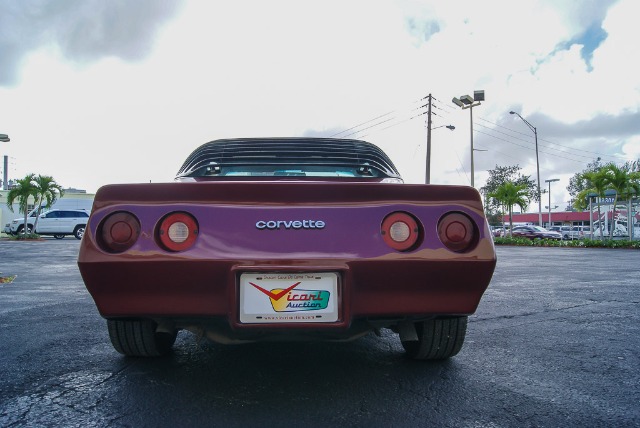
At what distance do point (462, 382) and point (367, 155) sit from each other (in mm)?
1741

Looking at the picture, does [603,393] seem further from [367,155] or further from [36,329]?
[36,329]

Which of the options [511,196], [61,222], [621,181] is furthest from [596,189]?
[61,222]

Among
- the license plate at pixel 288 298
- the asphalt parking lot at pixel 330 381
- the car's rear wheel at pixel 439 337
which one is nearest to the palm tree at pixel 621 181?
the asphalt parking lot at pixel 330 381

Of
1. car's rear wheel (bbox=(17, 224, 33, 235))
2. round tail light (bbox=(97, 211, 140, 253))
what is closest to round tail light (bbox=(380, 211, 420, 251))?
round tail light (bbox=(97, 211, 140, 253))

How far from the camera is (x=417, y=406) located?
195 cm

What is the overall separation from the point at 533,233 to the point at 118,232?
3000cm

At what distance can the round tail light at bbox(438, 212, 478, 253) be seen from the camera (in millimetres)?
2033

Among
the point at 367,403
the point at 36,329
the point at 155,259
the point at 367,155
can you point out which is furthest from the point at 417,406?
the point at 36,329

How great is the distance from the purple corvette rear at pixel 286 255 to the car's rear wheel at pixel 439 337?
0.95 ft

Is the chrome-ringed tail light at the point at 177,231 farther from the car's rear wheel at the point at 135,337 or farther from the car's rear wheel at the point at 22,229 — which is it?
the car's rear wheel at the point at 22,229

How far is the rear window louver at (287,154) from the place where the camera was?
3.23 meters

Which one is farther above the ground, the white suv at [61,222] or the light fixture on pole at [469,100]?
the light fixture on pole at [469,100]

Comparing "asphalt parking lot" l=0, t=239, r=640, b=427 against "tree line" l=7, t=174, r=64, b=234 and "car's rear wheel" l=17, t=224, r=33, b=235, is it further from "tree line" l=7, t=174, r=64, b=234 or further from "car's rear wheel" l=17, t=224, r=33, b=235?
"car's rear wheel" l=17, t=224, r=33, b=235

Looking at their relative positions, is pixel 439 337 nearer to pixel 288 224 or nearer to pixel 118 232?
pixel 288 224
